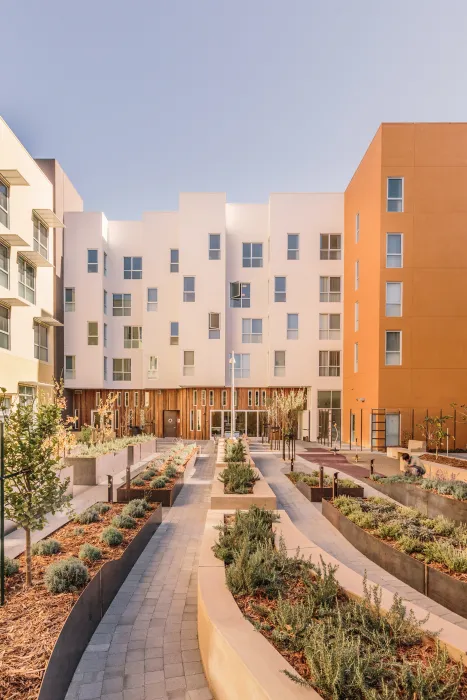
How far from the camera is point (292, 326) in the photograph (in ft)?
95.5

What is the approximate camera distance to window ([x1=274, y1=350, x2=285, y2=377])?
28812 millimetres

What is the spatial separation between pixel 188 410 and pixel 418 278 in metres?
18.0

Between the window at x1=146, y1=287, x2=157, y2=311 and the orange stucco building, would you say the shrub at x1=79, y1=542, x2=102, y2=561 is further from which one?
the window at x1=146, y1=287, x2=157, y2=311

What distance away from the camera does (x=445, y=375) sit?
2205 centimetres

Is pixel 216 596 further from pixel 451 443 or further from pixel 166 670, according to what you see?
pixel 451 443

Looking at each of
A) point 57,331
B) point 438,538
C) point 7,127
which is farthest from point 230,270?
point 438,538

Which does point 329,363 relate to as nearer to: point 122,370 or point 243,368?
point 243,368

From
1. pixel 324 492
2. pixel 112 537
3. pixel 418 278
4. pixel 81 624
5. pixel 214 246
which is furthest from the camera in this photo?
pixel 214 246

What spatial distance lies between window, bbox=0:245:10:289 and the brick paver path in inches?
651

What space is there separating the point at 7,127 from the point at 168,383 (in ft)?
60.3

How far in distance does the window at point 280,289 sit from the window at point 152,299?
9.29 meters

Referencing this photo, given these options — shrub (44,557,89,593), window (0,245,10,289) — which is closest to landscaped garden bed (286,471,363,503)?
shrub (44,557,89,593)

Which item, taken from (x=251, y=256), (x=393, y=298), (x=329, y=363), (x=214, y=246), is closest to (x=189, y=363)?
(x=214, y=246)

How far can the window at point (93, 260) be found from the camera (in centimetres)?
2939
